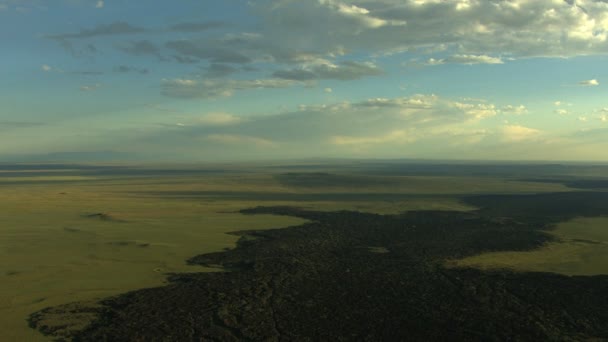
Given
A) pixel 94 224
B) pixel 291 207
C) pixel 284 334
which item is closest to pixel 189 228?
pixel 94 224

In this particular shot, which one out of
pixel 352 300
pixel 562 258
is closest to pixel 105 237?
pixel 352 300

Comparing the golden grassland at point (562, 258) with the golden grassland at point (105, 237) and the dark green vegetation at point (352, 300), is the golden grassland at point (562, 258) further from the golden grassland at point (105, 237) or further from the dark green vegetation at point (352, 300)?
the golden grassland at point (105, 237)

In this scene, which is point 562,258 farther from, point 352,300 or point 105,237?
point 105,237

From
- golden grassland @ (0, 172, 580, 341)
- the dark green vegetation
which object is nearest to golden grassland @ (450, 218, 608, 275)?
the dark green vegetation

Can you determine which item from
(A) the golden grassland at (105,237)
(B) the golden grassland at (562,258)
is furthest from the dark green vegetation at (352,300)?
(A) the golden grassland at (105,237)

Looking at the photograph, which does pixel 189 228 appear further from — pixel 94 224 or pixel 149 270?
pixel 149 270

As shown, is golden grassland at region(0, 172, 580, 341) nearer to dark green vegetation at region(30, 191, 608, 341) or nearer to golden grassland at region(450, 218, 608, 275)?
dark green vegetation at region(30, 191, 608, 341)
